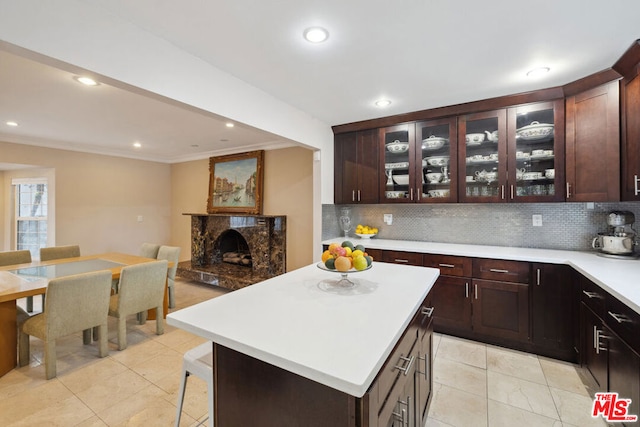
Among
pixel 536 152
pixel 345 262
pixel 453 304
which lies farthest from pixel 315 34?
pixel 453 304

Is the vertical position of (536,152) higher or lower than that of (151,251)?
higher

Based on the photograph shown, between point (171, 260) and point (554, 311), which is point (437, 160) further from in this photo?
point (171, 260)

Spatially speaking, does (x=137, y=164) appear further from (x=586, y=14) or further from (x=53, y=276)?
(x=586, y=14)

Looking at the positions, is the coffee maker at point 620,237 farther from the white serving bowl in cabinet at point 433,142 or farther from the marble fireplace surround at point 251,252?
the marble fireplace surround at point 251,252

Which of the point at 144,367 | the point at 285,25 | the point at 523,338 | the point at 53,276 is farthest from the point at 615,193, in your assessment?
the point at 53,276

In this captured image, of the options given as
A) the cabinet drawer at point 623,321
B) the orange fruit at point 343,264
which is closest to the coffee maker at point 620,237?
the cabinet drawer at point 623,321

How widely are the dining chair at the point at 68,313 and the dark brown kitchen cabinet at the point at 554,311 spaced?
3787 millimetres

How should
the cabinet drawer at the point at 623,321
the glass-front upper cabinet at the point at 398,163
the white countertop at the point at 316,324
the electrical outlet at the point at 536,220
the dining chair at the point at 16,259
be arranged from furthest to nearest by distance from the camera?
the dining chair at the point at 16,259 < the glass-front upper cabinet at the point at 398,163 < the electrical outlet at the point at 536,220 < the cabinet drawer at the point at 623,321 < the white countertop at the point at 316,324

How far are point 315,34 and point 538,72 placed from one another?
1840 millimetres

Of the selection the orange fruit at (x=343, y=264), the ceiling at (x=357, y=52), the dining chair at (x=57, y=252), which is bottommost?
the dining chair at (x=57, y=252)

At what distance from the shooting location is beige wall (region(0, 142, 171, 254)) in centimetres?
452

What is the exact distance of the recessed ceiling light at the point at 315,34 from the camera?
5.54ft

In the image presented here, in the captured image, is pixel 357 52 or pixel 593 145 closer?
pixel 357 52

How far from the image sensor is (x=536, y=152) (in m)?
2.68
